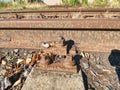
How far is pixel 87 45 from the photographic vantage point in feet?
15.7

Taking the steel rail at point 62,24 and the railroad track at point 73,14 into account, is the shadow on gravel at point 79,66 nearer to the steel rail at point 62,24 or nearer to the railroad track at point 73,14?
the steel rail at point 62,24

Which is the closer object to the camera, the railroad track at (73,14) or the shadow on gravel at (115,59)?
the shadow on gravel at (115,59)

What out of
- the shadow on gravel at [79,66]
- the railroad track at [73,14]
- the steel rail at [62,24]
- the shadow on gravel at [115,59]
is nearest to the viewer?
the shadow on gravel at [79,66]

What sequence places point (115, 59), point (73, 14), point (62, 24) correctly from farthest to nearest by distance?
point (73, 14), point (62, 24), point (115, 59)

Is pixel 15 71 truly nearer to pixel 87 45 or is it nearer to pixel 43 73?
pixel 43 73

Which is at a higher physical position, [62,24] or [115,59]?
[62,24]

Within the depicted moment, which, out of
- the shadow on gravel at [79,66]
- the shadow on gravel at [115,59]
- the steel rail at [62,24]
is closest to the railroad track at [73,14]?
the steel rail at [62,24]

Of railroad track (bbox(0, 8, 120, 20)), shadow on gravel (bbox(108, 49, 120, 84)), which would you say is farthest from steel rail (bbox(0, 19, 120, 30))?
railroad track (bbox(0, 8, 120, 20))

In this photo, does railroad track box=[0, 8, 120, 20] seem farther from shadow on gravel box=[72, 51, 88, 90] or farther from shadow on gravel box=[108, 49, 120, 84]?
shadow on gravel box=[72, 51, 88, 90]

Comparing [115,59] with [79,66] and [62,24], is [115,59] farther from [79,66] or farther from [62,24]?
[62,24]

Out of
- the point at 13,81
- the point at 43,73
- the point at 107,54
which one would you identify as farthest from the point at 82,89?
the point at 107,54

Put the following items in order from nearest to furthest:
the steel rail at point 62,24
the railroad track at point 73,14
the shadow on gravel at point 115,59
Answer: the shadow on gravel at point 115,59
the steel rail at point 62,24
the railroad track at point 73,14

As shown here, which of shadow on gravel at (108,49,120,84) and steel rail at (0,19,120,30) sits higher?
steel rail at (0,19,120,30)

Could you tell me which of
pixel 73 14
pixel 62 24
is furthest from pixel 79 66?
pixel 73 14
